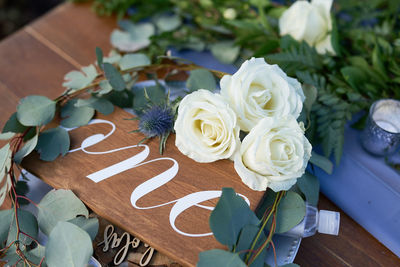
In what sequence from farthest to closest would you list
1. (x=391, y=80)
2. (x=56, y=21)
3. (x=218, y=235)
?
(x=56, y=21) → (x=391, y=80) → (x=218, y=235)

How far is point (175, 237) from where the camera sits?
497 millimetres

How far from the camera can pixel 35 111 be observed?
2.02 feet

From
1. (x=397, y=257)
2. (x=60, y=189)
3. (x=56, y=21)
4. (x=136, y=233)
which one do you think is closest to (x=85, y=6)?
(x=56, y=21)

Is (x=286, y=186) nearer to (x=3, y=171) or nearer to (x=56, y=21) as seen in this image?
(x=3, y=171)

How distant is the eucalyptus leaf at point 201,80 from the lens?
2.05 ft

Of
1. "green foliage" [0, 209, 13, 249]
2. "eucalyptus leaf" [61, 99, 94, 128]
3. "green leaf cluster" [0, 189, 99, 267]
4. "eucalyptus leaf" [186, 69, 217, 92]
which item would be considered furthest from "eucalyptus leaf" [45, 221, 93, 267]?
"eucalyptus leaf" [186, 69, 217, 92]

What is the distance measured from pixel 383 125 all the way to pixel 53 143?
0.64 metres

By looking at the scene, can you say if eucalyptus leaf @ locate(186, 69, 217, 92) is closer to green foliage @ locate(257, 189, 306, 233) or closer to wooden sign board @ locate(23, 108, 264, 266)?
wooden sign board @ locate(23, 108, 264, 266)

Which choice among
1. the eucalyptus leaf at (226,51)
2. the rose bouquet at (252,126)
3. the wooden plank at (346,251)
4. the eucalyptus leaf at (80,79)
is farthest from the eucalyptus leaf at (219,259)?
the eucalyptus leaf at (226,51)

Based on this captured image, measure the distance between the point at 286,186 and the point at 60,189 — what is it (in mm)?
376

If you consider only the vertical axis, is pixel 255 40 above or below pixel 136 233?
above

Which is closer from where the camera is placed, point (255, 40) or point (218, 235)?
point (218, 235)

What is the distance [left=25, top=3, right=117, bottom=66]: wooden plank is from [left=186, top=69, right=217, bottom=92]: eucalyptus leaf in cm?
37

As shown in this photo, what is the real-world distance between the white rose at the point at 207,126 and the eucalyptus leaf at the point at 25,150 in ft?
0.90
